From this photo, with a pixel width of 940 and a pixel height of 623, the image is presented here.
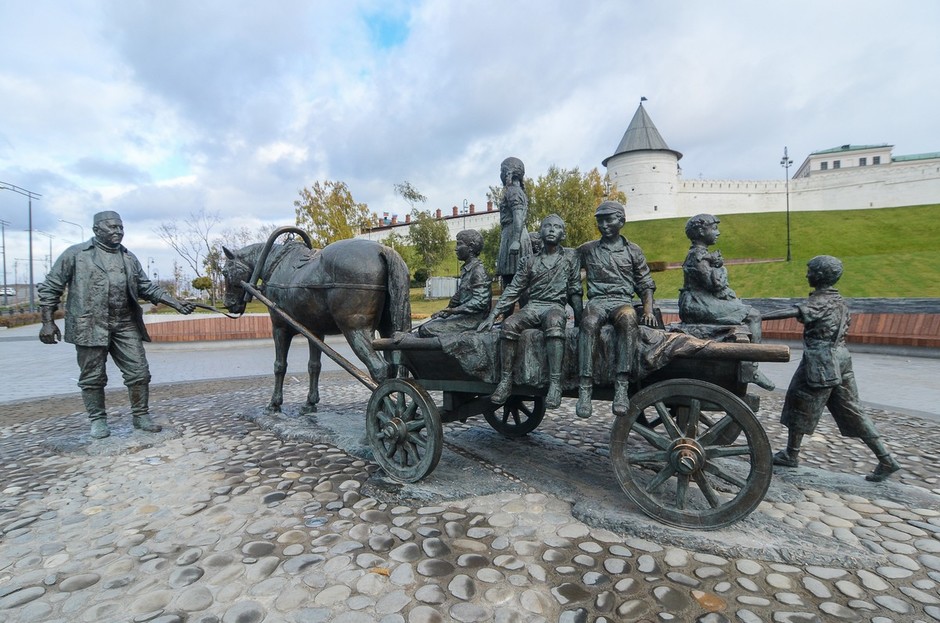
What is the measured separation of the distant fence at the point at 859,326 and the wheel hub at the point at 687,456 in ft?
32.2

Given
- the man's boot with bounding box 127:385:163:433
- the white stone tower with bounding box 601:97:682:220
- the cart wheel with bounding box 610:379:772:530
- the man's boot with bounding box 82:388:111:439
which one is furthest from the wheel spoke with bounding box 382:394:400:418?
the white stone tower with bounding box 601:97:682:220

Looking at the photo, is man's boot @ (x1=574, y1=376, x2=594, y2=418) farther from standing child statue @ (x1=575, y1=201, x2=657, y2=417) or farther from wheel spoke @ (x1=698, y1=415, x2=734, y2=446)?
wheel spoke @ (x1=698, y1=415, x2=734, y2=446)

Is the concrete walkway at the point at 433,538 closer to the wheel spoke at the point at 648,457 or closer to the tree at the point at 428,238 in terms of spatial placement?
the wheel spoke at the point at 648,457

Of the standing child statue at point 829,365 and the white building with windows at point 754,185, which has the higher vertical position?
the white building with windows at point 754,185

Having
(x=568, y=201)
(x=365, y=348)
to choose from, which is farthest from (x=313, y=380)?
(x=568, y=201)

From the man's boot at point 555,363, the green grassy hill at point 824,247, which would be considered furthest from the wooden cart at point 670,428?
the green grassy hill at point 824,247

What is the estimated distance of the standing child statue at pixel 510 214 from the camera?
4914 mm

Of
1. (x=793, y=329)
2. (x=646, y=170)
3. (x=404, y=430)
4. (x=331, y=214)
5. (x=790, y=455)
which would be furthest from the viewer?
(x=646, y=170)

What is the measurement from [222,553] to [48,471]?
2563 millimetres

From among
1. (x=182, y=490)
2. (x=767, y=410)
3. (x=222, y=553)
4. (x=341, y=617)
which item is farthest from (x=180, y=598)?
(x=767, y=410)

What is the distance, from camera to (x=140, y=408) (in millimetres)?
5133

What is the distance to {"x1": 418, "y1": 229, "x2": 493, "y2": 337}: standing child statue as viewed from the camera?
12.5 feet

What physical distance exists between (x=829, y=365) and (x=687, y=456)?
4.80ft

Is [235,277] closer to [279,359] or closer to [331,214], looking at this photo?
[279,359]
